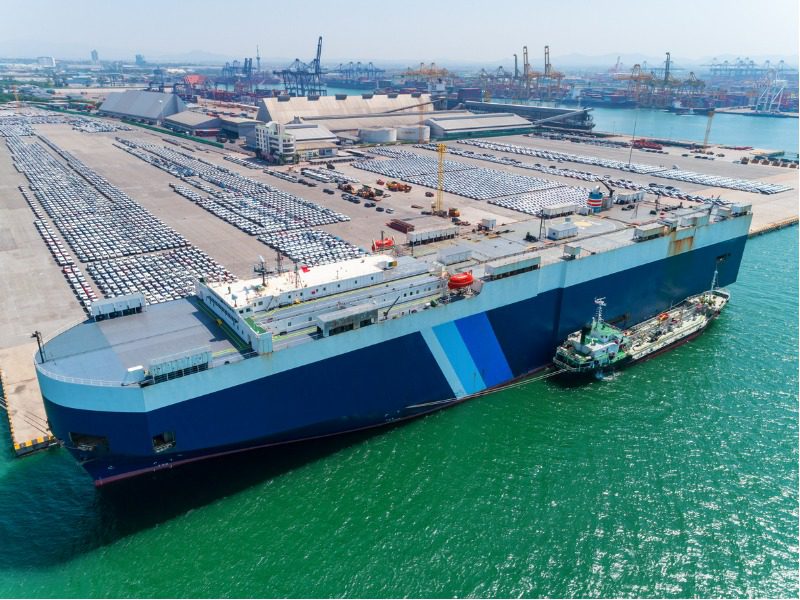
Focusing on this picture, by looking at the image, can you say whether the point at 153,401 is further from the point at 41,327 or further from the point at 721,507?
the point at 721,507

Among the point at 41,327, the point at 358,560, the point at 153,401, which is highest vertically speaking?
the point at 153,401

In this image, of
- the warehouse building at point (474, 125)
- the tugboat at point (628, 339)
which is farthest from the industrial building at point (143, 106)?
the tugboat at point (628, 339)

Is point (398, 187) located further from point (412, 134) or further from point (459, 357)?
point (459, 357)

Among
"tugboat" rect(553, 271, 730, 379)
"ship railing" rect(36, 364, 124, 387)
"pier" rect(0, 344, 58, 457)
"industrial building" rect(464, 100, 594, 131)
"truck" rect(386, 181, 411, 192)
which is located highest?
"industrial building" rect(464, 100, 594, 131)

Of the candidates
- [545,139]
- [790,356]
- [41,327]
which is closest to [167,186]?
[41,327]

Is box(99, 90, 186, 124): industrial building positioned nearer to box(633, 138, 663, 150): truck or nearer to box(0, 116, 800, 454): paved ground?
box(0, 116, 800, 454): paved ground

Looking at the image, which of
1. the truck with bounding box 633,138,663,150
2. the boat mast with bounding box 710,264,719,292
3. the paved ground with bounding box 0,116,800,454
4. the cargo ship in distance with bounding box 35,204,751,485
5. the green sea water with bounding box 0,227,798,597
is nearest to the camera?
the green sea water with bounding box 0,227,798,597

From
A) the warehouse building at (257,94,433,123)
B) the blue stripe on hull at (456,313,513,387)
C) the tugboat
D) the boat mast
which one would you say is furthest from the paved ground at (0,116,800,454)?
the tugboat

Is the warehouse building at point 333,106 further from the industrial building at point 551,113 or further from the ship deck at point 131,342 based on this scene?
the ship deck at point 131,342
